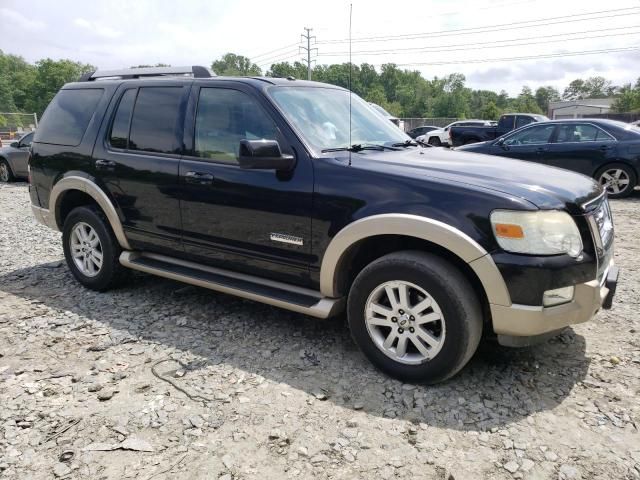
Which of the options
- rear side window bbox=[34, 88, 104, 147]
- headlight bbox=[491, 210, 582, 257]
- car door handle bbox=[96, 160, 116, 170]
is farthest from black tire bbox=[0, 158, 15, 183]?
headlight bbox=[491, 210, 582, 257]

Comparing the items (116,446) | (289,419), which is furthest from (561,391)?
(116,446)

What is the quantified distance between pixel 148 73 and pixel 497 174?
3.22m

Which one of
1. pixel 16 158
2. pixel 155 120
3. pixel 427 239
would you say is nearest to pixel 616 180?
pixel 427 239

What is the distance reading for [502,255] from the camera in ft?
9.08

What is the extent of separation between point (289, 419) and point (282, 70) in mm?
83657

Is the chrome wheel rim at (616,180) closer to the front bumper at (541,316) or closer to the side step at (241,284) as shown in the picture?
the front bumper at (541,316)

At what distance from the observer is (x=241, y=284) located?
12.3ft

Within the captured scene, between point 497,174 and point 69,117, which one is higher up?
point 69,117

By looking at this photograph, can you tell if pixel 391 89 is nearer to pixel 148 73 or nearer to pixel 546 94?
pixel 546 94

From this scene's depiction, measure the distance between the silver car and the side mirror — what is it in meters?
12.3

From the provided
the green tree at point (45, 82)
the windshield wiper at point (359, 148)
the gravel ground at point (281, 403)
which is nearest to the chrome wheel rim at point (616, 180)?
the gravel ground at point (281, 403)

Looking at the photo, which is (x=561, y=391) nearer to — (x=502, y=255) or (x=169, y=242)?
(x=502, y=255)

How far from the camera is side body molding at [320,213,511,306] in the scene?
9.18 ft

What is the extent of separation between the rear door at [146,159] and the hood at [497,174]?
158 centimetres
